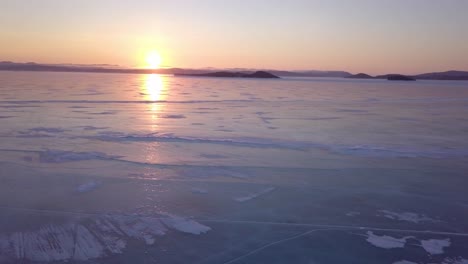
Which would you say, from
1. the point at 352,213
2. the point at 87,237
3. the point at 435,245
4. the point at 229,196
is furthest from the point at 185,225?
the point at 435,245

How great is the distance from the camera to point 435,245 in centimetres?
375

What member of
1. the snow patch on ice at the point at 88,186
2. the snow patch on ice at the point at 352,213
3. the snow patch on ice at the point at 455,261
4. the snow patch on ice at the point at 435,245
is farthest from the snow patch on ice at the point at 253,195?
the snow patch on ice at the point at 455,261

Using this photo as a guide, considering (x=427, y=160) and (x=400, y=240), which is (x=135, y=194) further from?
(x=427, y=160)

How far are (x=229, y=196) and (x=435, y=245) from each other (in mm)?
2056

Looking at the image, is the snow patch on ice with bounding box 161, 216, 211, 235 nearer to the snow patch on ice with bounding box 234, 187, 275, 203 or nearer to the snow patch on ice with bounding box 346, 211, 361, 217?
the snow patch on ice with bounding box 234, 187, 275, 203

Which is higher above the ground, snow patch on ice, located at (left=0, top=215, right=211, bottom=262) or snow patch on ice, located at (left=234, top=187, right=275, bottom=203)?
snow patch on ice, located at (left=234, top=187, right=275, bottom=203)

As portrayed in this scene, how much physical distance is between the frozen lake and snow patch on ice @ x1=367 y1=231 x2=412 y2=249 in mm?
16

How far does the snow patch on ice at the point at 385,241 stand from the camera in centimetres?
374

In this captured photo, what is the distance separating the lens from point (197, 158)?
22.2ft

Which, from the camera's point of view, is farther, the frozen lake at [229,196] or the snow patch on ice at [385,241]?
the snow patch on ice at [385,241]

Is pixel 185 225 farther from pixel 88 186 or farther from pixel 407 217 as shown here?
pixel 407 217

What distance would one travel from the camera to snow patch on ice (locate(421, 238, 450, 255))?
3625 mm

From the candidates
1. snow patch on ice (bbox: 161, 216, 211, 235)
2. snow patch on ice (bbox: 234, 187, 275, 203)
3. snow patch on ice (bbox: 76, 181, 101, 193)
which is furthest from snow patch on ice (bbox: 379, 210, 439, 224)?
snow patch on ice (bbox: 76, 181, 101, 193)

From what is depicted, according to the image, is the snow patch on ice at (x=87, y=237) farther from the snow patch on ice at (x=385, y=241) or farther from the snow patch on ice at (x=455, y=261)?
the snow patch on ice at (x=455, y=261)
